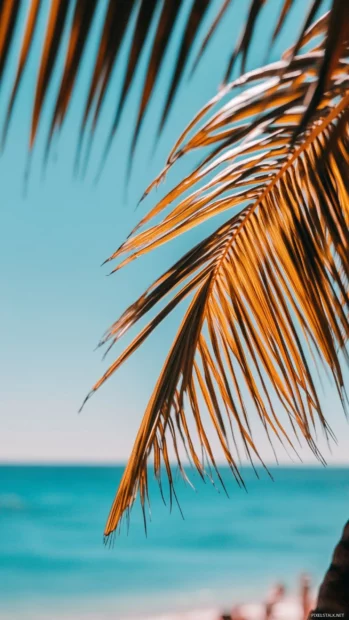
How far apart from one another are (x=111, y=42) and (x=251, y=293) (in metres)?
0.99

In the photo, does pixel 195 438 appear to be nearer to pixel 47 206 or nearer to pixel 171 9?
pixel 171 9

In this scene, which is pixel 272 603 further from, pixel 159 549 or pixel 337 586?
pixel 159 549

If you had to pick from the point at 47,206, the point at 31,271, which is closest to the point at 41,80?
the point at 47,206

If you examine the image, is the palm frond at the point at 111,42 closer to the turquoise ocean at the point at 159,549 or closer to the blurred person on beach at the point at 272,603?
the blurred person on beach at the point at 272,603

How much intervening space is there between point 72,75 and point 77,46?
16 millimetres

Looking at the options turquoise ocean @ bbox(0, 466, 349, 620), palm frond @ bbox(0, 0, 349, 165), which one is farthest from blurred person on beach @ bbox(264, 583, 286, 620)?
turquoise ocean @ bbox(0, 466, 349, 620)

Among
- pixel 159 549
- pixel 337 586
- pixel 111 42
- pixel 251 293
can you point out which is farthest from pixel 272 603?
pixel 159 549

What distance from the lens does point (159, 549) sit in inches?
899

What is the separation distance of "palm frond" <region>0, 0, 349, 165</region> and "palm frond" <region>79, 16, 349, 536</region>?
51 centimetres

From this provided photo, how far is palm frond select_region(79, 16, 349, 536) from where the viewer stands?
109 centimetres

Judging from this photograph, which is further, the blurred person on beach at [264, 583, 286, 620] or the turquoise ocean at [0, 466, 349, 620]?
the turquoise ocean at [0, 466, 349, 620]

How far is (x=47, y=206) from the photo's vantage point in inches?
1223

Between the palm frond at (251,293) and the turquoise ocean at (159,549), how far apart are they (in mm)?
11813

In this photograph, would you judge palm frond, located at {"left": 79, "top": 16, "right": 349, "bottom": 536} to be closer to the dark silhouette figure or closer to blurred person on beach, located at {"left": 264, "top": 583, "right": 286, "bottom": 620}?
the dark silhouette figure
